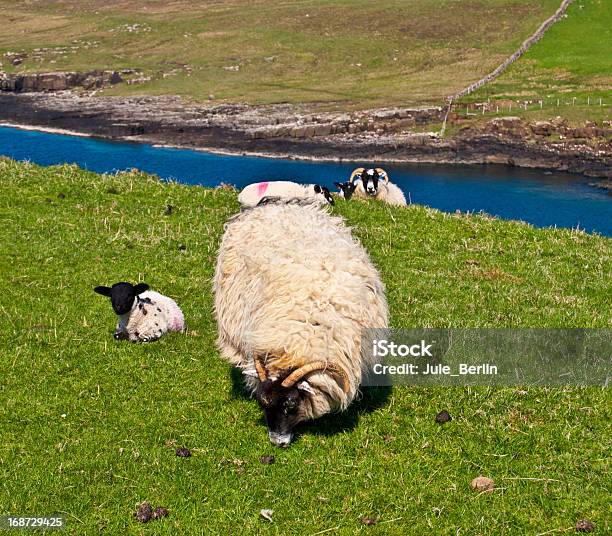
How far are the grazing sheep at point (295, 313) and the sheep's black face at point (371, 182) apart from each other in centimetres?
1194

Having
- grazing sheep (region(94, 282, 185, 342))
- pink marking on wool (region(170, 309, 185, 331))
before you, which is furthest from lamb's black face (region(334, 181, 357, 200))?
grazing sheep (region(94, 282, 185, 342))

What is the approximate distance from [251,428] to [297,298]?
163 cm

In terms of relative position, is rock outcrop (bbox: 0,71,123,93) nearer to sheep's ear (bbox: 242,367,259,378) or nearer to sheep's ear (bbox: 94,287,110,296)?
sheep's ear (bbox: 94,287,110,296)

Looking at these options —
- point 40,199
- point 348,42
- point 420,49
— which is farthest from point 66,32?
point 40,199

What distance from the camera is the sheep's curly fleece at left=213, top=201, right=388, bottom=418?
812 cm

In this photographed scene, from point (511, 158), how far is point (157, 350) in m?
57.9

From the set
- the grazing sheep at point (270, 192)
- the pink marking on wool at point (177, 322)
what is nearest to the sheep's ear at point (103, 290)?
the pink marking on wool at point (177, 322)

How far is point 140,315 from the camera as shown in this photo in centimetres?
1100

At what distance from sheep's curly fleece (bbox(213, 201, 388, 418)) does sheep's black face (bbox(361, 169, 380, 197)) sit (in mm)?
11549

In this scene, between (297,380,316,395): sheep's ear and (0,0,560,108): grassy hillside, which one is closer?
(297,380,316,395): sheep's ear

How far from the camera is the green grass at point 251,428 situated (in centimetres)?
721

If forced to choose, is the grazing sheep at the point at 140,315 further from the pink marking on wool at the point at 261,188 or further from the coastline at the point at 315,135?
the coastline at the point at 315,135

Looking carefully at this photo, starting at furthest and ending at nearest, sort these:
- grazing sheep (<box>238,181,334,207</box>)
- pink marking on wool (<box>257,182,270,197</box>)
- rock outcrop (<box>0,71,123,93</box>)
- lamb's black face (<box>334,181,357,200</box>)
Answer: rock outcrop (<box>0,71,123,93</box>) < lamb's black face (<box>334,181,357,200</box>) < pink marking on wool (<box>257,182,270,197</box>) < grazing sheep (<box>238,181,334,207</box>)

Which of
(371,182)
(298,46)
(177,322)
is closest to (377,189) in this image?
(371,182)
